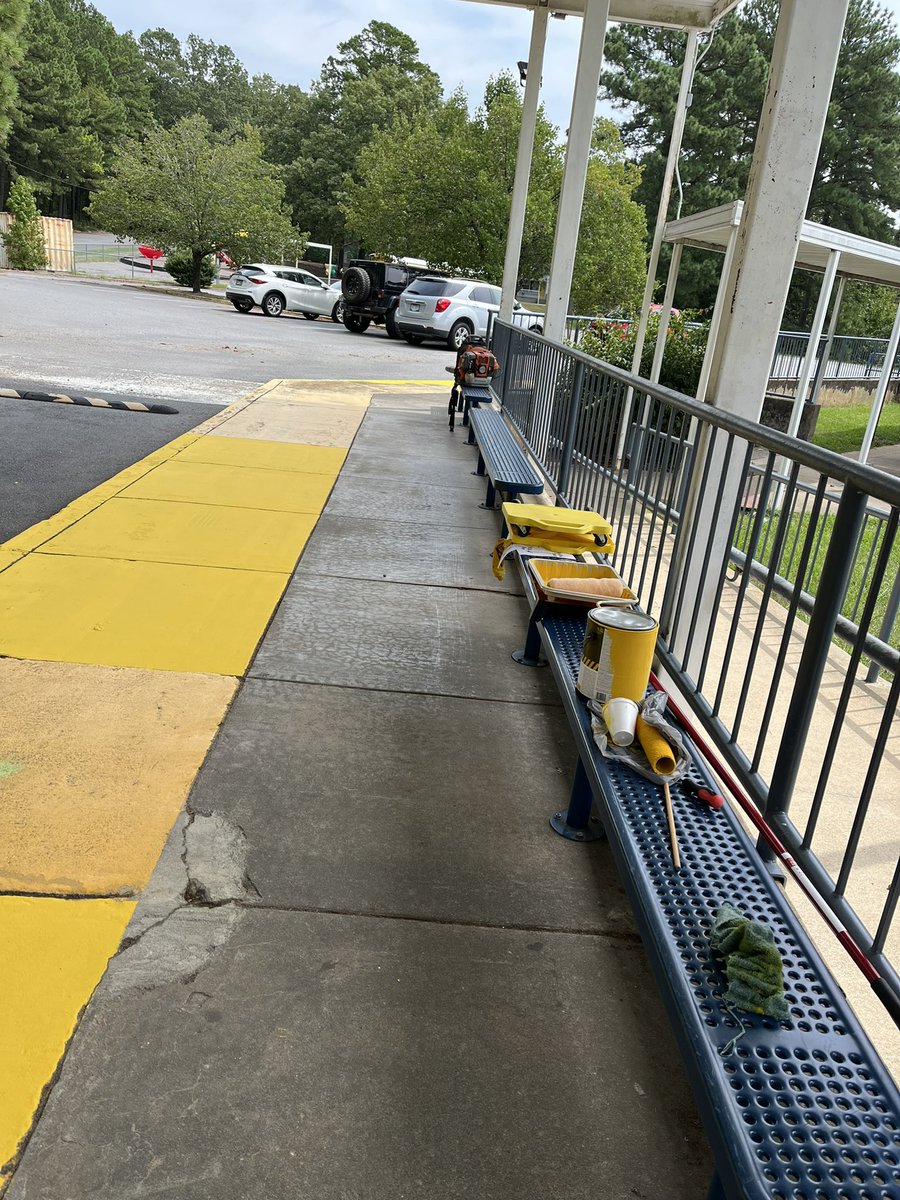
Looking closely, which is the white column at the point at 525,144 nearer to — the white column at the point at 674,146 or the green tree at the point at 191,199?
the white column at the point at 674,146

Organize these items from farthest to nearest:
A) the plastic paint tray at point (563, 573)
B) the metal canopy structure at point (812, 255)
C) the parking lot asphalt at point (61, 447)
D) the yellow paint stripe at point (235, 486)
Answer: the metal canopy structure at point (812, 255) → the yellow paint stripe at point (235, 486) → the parking lot asphalt at point (61, 447) → the plastic paint tray at point (563, 573)

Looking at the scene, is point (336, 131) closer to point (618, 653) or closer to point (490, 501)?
point (490, 501)

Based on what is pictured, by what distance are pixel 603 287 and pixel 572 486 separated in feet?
91.3

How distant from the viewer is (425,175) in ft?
105

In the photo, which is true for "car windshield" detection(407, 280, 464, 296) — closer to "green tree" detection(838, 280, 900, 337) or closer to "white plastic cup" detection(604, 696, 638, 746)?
"white plastic cup" detection(604, 696, 638, 746)

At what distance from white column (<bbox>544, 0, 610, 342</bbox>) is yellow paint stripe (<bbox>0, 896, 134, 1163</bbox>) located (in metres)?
7.07

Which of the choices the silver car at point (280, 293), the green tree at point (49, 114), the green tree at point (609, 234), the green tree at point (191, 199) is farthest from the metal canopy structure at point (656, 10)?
the green tree at point (49, 114)

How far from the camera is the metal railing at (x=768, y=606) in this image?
225 centimetres

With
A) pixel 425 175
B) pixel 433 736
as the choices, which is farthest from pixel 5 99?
pixel 433 736

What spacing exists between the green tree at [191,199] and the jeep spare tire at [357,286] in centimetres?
1468

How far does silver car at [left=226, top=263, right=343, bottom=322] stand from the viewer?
27.8m

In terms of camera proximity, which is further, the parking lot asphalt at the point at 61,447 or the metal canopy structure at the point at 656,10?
the metal canopy structure at the point at 656,10

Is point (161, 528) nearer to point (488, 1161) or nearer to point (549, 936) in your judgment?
point (549, 936)

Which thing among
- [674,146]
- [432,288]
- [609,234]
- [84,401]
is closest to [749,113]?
[609,234]
